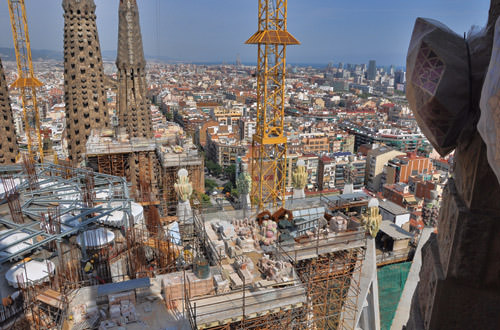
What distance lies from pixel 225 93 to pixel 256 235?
3539 inches

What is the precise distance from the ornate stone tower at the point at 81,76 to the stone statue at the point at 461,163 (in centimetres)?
1829

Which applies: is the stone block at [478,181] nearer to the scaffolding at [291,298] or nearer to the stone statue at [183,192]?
the scaffolding at [291,298]

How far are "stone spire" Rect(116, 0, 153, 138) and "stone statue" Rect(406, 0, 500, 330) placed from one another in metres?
16.6

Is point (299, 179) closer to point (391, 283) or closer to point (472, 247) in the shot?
point (391, 283)

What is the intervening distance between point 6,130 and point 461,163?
18.2 meters

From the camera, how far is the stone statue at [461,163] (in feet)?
3.72

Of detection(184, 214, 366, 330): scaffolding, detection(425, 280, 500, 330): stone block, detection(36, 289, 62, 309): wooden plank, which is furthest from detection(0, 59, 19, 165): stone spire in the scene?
detection(425, 280, 500, 330): stone block

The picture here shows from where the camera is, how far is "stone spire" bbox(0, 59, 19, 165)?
1520 cm

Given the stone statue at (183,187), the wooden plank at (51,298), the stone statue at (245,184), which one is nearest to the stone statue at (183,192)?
the stone statue at (183,187)

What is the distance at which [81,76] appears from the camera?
57.0 feet

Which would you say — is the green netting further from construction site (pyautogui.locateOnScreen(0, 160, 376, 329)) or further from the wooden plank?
the wooden plank

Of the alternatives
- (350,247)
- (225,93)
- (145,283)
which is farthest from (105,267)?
(225,93)

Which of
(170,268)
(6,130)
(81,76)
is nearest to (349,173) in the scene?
(81,76)

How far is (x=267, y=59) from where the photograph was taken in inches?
581
